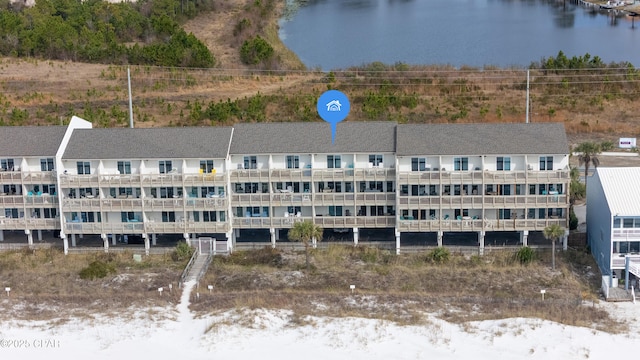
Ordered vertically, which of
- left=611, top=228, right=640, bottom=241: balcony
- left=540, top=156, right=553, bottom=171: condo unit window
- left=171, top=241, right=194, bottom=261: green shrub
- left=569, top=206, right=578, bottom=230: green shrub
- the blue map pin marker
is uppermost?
the blue map pin marker

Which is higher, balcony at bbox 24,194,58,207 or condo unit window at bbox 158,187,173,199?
condo unit window at bbox 158,187,173,199

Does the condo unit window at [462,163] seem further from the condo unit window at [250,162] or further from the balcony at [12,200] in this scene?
the balcony at [12,200]

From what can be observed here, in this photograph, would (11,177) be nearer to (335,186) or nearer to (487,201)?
(335,186)

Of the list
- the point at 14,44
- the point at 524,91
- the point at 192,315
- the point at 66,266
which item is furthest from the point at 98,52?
the point at 192,315

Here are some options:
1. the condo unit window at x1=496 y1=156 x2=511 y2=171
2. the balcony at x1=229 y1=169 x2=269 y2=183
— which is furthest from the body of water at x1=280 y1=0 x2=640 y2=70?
the balcony at x1=229 y1=169 x2=269 y2=183

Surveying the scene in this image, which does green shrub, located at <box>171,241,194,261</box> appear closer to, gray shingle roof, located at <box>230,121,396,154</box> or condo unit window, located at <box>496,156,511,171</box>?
gray shingle roof, located at <box>230,121,396,154</box>

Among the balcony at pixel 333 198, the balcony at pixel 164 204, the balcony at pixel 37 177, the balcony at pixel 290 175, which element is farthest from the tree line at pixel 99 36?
the balcony at pixel 333 198

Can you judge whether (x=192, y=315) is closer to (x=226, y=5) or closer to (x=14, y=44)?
(x=14, y=44)

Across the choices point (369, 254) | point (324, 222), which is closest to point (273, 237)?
point (324, 222)
